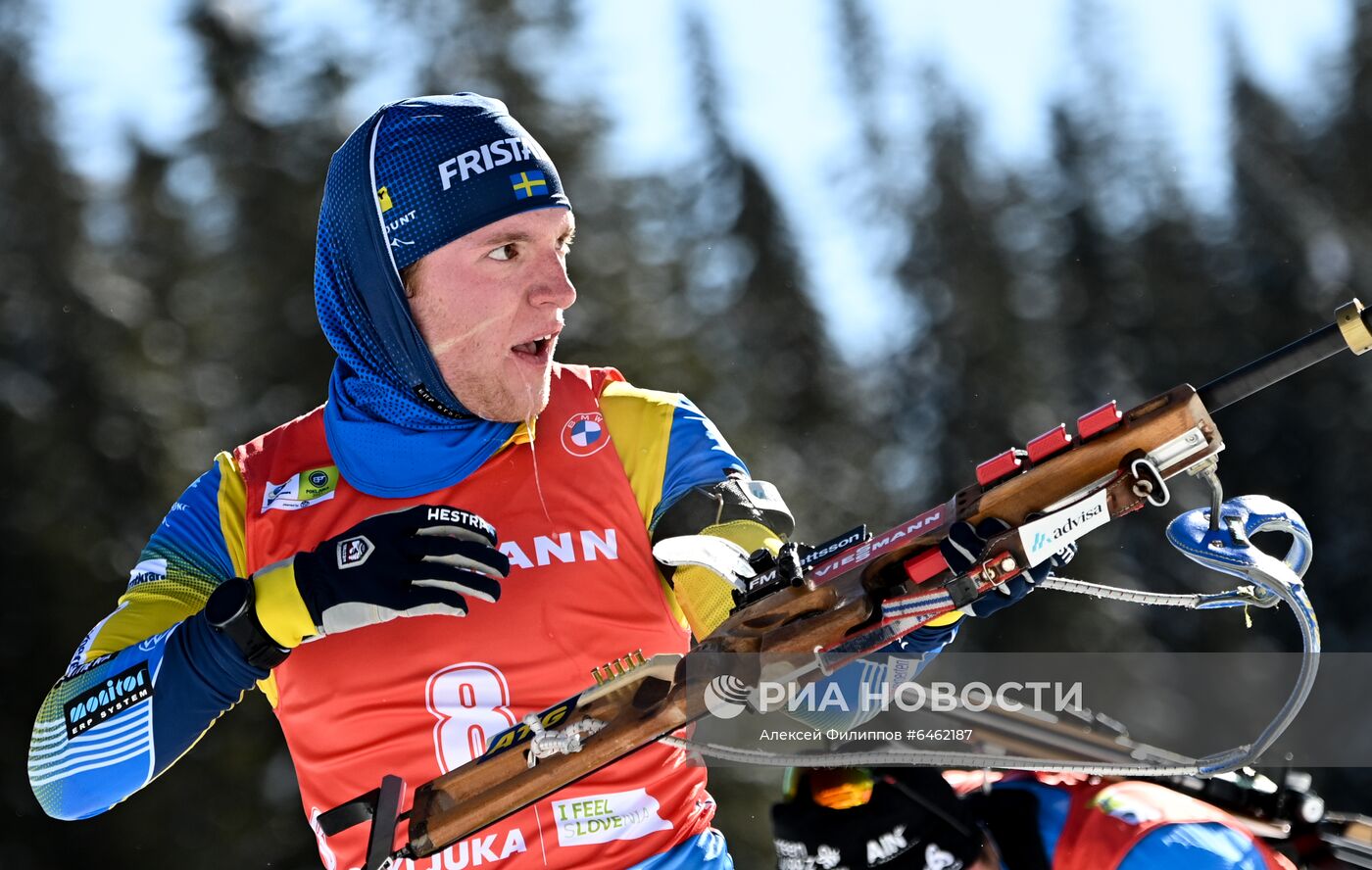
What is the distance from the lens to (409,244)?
3.09 m

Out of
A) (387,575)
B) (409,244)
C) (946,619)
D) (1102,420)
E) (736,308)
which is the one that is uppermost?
(409,244)

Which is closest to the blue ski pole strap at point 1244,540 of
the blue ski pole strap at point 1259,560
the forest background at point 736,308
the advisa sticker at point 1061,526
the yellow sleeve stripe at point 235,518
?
the blue ski pole strap at point 1259,560

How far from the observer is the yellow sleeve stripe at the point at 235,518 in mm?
3111

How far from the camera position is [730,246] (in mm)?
17703

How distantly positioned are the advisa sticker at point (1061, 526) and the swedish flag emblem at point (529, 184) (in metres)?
1.23

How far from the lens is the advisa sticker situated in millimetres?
2297

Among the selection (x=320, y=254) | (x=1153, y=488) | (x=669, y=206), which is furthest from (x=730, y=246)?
(x=1153, y=488)

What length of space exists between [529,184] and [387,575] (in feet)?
2.82

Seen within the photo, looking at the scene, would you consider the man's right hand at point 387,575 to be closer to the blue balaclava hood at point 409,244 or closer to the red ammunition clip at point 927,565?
the blue balaclava hood at point 409,244

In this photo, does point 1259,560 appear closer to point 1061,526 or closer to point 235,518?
point 1061,526

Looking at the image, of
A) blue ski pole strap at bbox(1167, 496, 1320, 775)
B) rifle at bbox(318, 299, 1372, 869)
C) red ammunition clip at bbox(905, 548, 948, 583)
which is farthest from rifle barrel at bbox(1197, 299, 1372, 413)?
red ammunition clip at bbox(905, 548, 948, 583)

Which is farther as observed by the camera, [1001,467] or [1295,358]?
[1001,467]

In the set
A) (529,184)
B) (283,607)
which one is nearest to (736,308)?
(529,184)

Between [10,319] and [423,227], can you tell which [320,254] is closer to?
[423,227]
